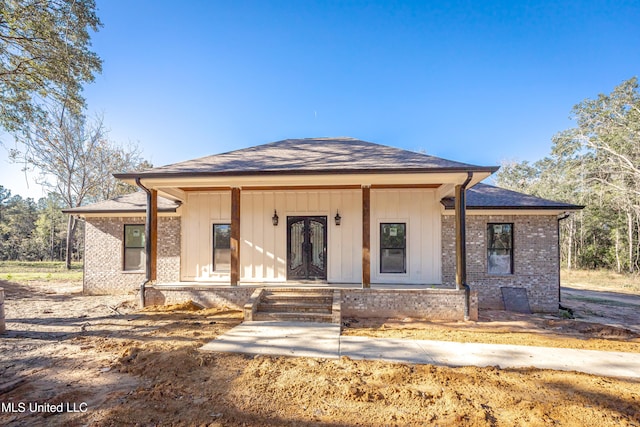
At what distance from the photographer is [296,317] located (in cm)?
635

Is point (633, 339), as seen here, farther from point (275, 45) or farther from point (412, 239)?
point (275, 45)

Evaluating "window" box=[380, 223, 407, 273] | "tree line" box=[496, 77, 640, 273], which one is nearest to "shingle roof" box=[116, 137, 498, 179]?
"window" box=[380, 223, 407, 273]

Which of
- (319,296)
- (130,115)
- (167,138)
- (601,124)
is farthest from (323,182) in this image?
(601,124)

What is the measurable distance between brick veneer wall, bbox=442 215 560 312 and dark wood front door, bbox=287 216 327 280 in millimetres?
3816

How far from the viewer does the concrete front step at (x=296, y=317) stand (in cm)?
630

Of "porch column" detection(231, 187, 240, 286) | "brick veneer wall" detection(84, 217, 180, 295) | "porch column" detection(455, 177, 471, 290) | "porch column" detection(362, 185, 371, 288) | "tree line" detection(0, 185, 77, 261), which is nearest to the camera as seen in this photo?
"porch column" detection(455, 177, 471, 290)

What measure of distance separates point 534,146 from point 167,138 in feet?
92.9

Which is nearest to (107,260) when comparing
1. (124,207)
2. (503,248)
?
(124,207)

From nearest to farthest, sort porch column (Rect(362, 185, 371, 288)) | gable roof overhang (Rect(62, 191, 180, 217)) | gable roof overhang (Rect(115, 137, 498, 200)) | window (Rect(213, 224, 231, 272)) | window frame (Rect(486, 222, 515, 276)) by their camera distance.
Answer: gable roof overhang (Rect(115, 137, 498, 200))
porch column (Rect(362, 185, 371, 288))
window frame (Rect(486, 222, 515, 276))
window (Rect(213, 224, 231, 272))
gable roof overhang (Rect(62, 191, 180, 217))

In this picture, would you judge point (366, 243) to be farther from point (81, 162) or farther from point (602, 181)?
point (81, 162)

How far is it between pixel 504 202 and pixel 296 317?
738cm

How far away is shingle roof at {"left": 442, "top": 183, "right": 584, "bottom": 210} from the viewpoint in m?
8.48

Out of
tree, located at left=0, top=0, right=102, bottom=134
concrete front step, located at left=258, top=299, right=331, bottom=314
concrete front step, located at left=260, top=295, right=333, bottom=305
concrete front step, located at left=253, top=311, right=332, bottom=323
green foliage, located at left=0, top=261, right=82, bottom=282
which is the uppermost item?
tree, located at left=0, top=0, right=102, bottom=134

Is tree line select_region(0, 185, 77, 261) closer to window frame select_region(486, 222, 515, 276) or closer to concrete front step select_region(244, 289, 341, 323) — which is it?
concrete front step select_region(244, 289, 341, 323)
